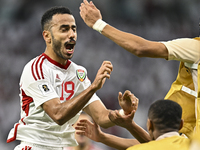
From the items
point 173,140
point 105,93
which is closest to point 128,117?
point 173,140

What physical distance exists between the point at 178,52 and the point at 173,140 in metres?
0.91

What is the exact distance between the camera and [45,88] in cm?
258

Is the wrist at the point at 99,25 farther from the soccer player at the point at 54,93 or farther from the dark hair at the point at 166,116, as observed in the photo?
the dark hair at the point at 166,116

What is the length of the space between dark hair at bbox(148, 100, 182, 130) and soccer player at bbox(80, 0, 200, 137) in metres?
0.55

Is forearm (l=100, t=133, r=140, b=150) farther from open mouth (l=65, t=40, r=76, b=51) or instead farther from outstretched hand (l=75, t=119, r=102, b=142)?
open mouth (l=65, t=40, r=76, b=51)

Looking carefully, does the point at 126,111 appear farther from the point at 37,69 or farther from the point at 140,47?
the point at 37,69

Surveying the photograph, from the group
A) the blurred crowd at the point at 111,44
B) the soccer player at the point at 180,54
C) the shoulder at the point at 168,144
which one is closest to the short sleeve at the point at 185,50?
the soccer player at the point at 180,54

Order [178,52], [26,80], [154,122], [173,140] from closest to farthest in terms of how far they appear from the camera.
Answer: [173,140]
[154,122]
[178,52]
[26,80]

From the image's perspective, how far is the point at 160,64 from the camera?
6406 millimetres

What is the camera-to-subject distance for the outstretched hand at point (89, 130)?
308 cm

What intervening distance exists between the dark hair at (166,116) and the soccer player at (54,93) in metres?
0.56

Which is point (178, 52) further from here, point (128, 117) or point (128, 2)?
point (128, 2)

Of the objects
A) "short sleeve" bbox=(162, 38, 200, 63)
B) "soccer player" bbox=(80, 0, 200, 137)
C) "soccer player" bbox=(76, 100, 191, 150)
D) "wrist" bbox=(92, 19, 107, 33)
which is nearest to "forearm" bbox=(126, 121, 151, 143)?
"soccer player" bbox=(80, 0, 200, 137)

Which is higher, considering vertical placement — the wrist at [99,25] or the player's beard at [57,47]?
the wrist at [99,25]
